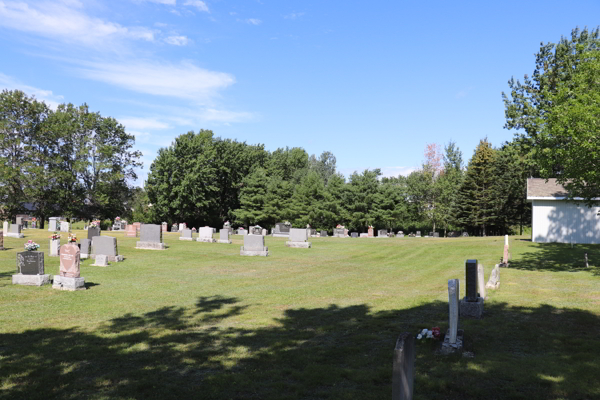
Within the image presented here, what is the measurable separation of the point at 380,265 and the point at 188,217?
4425 centimetres

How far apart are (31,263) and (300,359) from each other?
12.1 metres

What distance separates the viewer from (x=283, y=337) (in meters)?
8.78

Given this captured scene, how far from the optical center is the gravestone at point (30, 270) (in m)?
15.0

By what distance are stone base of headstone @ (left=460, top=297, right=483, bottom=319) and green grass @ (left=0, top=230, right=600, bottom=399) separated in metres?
0.27

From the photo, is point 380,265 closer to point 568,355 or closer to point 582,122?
point 582,122

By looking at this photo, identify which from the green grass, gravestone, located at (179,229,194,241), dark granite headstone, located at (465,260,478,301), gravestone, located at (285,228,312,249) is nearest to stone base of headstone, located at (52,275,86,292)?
the green grass

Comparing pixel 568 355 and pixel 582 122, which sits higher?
pixel 582 122

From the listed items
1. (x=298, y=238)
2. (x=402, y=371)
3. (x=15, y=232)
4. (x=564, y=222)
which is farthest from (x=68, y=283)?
(x=564, y=222)

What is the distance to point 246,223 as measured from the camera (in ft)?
213

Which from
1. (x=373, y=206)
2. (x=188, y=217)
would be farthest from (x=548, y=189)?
(x=188, y=217)

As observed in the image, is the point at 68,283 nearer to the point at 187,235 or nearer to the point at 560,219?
the point at 187,235

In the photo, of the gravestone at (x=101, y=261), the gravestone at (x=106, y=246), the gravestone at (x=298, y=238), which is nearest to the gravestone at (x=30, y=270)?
the gravestone at (x=101, y=261)

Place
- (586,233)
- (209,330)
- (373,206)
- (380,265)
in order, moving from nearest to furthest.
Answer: (209,330)
(380,265)
(586,233)
(373,206)

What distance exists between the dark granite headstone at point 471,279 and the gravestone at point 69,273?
472 inches
